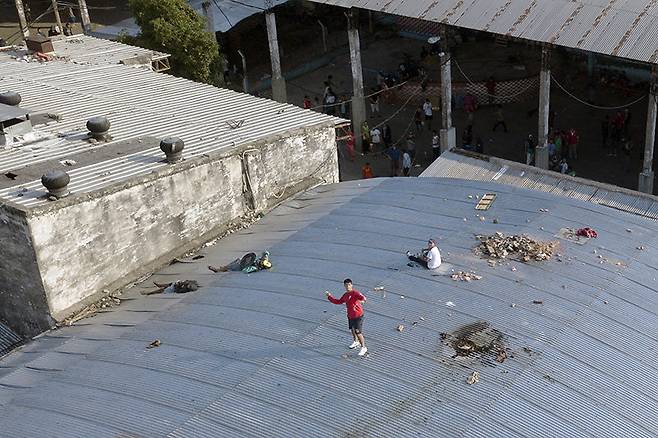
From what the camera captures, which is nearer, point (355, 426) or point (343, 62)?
point (355, 426)

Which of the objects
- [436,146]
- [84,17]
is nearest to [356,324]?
[436,146]

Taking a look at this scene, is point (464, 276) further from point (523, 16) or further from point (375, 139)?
point (375, 139)

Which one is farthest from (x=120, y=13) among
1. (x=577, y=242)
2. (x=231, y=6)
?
(x=577, y=242)

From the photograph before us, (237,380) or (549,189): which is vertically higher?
(237,380)

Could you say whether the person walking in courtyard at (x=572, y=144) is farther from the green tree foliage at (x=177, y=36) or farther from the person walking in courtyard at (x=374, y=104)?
the green tree foliage at (x=177, y=36)

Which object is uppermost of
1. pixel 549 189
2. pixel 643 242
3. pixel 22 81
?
pixel 22 81

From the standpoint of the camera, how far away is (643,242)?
57.1 ft

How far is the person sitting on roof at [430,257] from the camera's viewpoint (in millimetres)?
15891

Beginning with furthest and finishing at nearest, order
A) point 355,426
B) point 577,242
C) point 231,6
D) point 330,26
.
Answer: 1. point 330,26
2. point 231,6
3. point 577,242
4. point 355,426

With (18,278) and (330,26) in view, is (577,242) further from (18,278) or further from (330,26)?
(330,26)

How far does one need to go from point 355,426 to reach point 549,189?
1611 centimetres

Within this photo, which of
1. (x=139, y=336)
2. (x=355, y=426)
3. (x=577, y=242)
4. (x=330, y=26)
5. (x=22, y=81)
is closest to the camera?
(x=355, y=426)

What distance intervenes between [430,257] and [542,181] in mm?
11932

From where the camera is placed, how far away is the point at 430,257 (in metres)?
15.9
